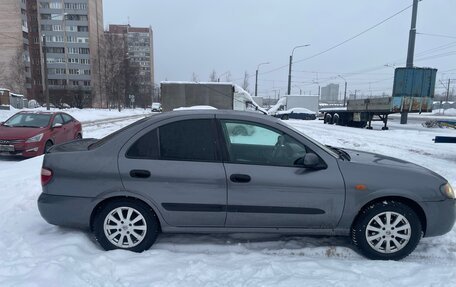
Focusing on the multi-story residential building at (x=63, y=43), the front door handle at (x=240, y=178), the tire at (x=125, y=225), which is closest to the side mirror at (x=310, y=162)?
the front door handle at (x=240, y=178)

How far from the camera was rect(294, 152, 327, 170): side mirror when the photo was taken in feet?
11.8

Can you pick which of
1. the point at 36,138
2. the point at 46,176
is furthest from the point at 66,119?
the point at 46,176

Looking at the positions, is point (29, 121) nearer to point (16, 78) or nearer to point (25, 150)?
point (25, 150)

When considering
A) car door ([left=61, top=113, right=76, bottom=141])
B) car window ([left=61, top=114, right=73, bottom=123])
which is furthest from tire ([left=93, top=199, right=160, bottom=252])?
car window ([left=61, top=114, right=73, bottom=123])

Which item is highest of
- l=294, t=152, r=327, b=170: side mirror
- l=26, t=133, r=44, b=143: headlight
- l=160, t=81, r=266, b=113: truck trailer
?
l=160, t=81, r=266, b=113: truck trailer

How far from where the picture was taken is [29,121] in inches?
417

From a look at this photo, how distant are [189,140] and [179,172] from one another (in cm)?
39

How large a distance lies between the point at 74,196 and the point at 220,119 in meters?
1.84

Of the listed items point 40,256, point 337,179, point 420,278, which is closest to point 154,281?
point 40,256

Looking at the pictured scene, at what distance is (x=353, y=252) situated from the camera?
3834 millimetres

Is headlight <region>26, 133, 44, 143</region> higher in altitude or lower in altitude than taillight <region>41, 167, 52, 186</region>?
lower

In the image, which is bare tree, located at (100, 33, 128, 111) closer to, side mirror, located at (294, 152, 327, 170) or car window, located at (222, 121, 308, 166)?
car window, located at (222, 121, 308, 166)

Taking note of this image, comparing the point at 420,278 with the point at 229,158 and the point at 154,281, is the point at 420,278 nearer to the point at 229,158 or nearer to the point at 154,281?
the point at 229,158

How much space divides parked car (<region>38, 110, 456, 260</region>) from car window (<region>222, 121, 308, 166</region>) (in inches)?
0.7
